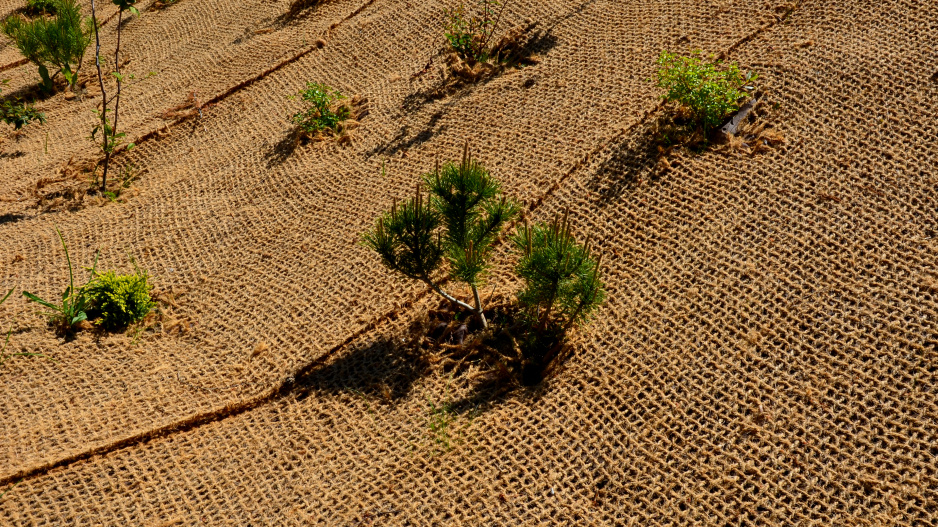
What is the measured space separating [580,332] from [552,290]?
13.3 inches

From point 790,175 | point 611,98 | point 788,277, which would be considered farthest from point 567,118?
point 788,277

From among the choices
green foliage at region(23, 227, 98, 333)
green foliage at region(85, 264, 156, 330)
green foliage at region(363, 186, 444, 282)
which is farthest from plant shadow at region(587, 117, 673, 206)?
green foliage at region(23, 227, 98, 333)

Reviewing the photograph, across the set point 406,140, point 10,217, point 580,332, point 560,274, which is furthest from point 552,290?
point 10,217

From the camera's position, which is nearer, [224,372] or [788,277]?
[788,277]

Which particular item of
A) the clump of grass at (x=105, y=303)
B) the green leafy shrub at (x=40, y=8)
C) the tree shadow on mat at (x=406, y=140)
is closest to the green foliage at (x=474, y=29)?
the tree shadow on mat at (x=406, y=140)

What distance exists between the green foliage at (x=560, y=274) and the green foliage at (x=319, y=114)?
6.56 feet

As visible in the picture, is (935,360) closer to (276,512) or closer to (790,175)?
(790,175)

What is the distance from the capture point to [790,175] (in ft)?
9.25

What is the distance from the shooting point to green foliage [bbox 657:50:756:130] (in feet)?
9.91

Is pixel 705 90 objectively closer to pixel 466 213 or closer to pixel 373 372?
pixel 466 213

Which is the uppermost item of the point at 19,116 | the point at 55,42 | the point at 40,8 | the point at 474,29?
the point at 40,8

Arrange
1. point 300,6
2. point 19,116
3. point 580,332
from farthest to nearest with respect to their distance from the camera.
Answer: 1. point 300,6
2. point 19,116
3. point 580,332

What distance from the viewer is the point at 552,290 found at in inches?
92.0

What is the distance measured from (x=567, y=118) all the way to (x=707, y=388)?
68.0 inches
